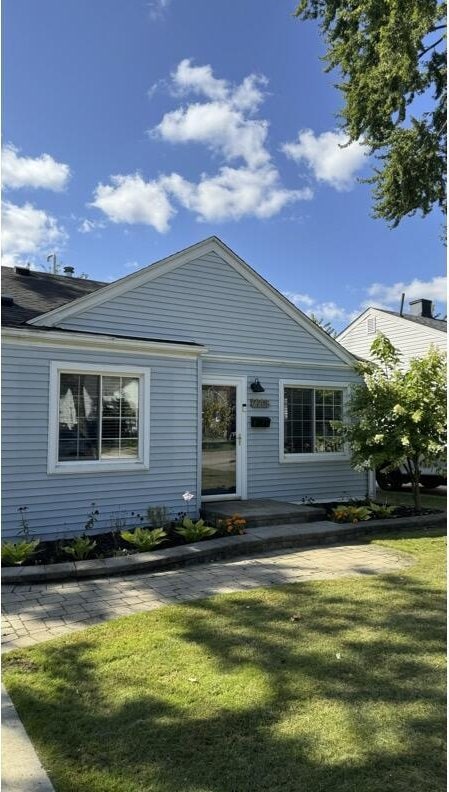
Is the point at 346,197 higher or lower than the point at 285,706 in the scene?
higher

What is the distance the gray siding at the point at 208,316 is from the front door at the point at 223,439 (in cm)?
75

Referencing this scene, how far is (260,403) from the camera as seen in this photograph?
9.56 meters

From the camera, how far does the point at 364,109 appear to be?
10.0 metres

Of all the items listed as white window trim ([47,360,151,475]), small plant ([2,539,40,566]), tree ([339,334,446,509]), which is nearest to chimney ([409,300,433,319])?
tree ([339,334,446,509])

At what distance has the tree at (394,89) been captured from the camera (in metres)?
8.66

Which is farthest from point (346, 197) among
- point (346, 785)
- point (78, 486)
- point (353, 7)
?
point (346, 785)

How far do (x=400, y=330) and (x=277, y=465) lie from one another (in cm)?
1218

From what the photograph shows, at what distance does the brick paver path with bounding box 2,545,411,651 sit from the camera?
433cm

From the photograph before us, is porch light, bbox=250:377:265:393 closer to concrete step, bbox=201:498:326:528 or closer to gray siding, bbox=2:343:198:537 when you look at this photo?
gray siding, bbox=2:343:198:537

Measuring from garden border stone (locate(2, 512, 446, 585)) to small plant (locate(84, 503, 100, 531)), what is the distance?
141 cm

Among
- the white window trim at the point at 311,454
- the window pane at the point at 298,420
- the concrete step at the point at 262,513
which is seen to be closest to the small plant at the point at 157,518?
the concrete step at the point at 262,513

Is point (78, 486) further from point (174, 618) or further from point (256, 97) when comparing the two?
point (256, 97)

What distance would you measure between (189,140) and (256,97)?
289cm

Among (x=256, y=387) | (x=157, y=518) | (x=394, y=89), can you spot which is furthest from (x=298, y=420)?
(x=394, y=89)
